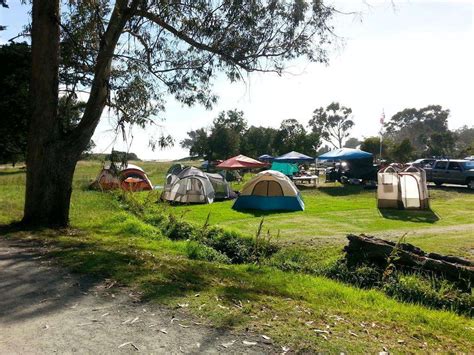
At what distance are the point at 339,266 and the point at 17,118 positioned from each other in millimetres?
13610

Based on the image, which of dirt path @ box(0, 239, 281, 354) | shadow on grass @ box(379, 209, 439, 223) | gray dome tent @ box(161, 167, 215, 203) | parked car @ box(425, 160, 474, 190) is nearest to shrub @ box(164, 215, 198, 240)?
dirt path @ box(0, 239, 281, 354)

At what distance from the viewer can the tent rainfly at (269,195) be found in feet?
66.6

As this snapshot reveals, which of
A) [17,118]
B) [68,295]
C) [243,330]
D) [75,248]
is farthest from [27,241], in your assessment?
[17,118]

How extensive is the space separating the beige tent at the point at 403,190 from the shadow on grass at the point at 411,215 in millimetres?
641

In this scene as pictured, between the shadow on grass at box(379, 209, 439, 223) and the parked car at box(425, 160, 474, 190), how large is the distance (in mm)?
10512

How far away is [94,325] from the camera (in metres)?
4.25

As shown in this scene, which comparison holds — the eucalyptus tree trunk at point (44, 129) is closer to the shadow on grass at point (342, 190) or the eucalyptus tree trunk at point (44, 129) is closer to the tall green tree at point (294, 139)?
the shadow on grass at point (342, 190)

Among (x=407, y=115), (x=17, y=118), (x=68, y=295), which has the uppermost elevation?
(x=407, y=115)

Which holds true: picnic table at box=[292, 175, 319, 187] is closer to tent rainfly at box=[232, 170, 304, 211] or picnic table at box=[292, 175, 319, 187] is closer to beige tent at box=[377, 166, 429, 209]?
beige tent at box=[377, 166, 429, 209]

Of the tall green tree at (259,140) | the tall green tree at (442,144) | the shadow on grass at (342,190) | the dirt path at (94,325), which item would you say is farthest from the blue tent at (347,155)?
the tall green tree at (442,144)

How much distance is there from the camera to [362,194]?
86.0ft

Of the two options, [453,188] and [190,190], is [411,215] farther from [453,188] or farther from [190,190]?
[453,188]

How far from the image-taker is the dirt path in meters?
3.76

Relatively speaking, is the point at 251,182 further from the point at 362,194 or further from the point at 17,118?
the point at 17,118
